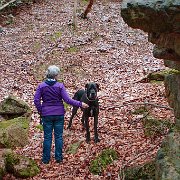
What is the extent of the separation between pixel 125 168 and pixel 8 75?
33.2 ft

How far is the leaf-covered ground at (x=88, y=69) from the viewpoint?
7.78 meters

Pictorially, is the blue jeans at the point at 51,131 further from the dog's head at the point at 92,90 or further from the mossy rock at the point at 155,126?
the mossy rock at the point at 155,126

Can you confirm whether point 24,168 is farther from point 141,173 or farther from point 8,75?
point 8,75

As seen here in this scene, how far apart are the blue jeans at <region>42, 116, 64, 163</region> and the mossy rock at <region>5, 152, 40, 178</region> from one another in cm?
49

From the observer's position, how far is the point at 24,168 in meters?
7.26

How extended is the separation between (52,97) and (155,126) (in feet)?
8.04

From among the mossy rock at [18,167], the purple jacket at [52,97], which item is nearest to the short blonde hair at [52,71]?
the purple jacket at [52,97]

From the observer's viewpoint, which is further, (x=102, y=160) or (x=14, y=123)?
(x=14, y=123)

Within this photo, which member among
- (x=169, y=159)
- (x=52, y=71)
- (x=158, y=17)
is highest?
(x=158, y=17)

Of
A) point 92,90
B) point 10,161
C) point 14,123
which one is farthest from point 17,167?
point 14,123

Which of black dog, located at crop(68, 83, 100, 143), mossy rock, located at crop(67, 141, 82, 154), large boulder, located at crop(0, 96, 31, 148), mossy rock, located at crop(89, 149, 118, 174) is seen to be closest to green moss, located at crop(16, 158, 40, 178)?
mossy rock, located at crop(67, 141, 82, 154)

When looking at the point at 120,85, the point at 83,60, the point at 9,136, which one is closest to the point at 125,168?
the point at 9,136

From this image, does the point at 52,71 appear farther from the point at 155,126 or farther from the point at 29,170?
the point at 155,126

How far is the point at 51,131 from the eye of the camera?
759cm
